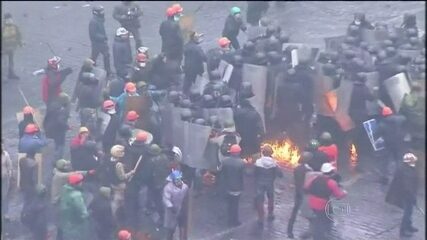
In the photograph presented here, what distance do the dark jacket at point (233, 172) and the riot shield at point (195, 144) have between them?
1.72ft

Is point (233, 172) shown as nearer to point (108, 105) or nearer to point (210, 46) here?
point (108, 105)

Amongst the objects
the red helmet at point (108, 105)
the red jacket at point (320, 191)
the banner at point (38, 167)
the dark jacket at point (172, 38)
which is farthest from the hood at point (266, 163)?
the dark jacket at point (172, 38)

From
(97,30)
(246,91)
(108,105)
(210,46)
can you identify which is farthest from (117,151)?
(210,46)

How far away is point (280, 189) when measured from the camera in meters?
13.5

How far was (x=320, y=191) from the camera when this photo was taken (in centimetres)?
1097

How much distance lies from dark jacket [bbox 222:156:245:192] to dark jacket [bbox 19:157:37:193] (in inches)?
96.2

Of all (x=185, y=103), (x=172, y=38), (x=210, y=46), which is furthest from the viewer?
(x=210, y=46)

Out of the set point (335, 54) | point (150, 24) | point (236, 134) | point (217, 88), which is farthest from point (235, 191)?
point (150, 24)

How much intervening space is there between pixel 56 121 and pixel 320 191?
14.3 ft

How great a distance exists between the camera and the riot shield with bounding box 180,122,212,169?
475 inches

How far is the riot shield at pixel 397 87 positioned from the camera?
13.2 m

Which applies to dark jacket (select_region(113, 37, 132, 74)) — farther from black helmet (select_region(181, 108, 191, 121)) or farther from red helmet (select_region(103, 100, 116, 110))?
black helmet (select_region(181, 108, 191, 121))

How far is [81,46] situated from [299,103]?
23.5 ft

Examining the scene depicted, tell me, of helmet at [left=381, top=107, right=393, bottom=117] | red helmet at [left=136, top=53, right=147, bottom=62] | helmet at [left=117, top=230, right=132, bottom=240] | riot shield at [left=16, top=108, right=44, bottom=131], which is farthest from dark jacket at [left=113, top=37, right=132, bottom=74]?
helmet at [left=117, top=230, right=132, bottom=240]
